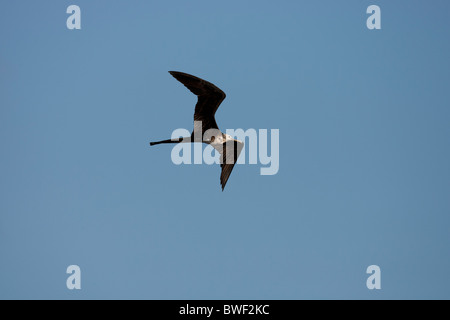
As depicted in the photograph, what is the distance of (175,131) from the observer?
719 inches

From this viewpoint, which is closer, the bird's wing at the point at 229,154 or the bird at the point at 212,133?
the bird at the point at 212,133

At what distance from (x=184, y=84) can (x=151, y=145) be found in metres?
2.40

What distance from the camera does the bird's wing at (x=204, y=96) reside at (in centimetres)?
1754

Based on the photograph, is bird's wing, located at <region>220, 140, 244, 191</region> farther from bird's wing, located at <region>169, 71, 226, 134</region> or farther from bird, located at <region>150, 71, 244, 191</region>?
bird's wing, located at <region>169, 71, 226, 134</region>

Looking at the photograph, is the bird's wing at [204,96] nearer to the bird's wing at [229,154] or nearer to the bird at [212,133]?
the bird at [212,133]

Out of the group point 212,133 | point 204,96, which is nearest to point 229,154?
point 212,133

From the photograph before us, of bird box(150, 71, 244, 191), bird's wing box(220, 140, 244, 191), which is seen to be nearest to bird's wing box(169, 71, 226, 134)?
bird box(150, 71, 244, 191)

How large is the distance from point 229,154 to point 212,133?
38.0 inches

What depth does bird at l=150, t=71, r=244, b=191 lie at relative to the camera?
1800 cm

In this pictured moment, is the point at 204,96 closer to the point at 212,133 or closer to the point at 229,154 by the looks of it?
the point at 212,133

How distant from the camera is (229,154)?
60.5 feet

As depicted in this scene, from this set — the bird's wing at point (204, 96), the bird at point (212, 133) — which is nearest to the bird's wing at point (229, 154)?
the bird at point (212, 133)

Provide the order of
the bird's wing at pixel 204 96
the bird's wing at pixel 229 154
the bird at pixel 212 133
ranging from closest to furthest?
the bird's wing at pixel 204 96 < the bird at pixel 212 133 < the bird's wing at pixel 229 154
